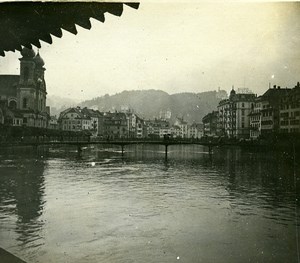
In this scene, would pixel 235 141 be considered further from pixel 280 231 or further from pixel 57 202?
pixel 57 202

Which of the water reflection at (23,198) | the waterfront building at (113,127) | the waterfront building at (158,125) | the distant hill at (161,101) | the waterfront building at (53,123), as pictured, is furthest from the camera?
the waterfront building at (113,127)

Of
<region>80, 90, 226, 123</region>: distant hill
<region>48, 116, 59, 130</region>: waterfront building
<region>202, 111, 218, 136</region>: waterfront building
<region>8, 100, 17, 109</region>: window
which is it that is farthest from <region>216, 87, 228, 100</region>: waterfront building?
<region>8, 100, 17, 109</region>: window

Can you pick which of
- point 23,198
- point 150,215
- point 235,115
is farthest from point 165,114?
point 23,198

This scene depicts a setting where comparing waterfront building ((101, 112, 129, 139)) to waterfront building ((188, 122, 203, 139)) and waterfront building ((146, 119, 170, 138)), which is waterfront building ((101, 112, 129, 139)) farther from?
waterfront building ((188, 122, 203, 139))

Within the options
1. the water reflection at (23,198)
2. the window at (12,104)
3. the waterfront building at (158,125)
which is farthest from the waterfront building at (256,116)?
the water reflection at (23,198)

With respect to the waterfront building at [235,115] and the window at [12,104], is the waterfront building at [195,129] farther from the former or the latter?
the window at [12,104]

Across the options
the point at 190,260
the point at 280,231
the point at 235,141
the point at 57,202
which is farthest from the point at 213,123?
the point at 57,202

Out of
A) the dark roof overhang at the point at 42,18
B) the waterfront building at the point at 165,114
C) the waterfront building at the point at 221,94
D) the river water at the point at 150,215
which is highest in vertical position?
the dark roof overhang at the point at 42,18
